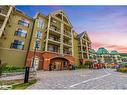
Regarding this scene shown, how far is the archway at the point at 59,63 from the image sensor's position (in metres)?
14.9

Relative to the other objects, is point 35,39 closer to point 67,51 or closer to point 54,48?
point 54,48

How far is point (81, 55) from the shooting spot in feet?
67.7

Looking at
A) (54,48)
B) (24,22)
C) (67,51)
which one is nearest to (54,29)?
(54,48)

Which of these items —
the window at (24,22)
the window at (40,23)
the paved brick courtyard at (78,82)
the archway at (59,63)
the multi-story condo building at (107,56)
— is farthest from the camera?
the multi-story condo building at (107,56)

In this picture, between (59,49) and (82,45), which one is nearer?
(59,49)

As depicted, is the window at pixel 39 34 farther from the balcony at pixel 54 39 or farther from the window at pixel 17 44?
the window at pixel 17 44

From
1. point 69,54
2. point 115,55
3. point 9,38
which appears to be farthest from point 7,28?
point 115,55

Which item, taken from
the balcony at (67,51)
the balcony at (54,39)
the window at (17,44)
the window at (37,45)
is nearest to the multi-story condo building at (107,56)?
the balcony at (67,51)

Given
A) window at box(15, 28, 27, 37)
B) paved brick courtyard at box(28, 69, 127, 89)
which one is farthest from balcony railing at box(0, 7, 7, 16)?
paved brick courtyard at box(28, 69, 127, 89)

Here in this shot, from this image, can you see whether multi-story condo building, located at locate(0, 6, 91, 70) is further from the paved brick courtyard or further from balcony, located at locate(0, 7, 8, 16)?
the paved brick courtyard

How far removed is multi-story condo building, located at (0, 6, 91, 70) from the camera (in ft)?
36.7

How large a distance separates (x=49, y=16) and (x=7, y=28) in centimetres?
584

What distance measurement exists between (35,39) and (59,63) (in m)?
4.85

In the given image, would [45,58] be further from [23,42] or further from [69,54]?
[69,54]
